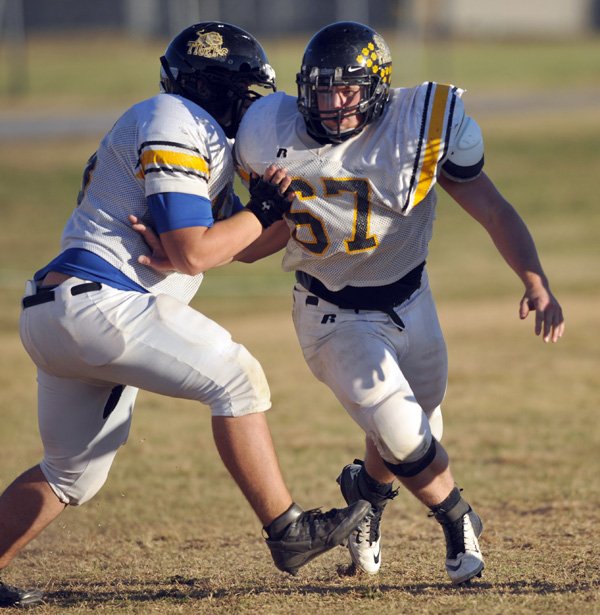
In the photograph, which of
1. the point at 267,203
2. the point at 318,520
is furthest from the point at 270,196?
the point at 318,520

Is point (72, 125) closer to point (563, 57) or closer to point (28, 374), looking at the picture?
point (28, 374)

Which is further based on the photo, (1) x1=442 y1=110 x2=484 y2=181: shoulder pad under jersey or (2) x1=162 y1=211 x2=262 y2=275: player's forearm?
(1) x1=442 y1=110 x2=484 y2=181: shoulder pad under jersey

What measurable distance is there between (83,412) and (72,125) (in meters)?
22.2

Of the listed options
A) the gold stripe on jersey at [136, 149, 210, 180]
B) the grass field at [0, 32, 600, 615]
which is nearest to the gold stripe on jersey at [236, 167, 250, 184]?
the gold stripe on jersey at [136, 149, 210, 180]

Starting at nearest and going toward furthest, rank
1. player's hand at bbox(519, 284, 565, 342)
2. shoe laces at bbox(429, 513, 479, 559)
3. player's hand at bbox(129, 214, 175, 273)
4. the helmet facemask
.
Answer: player's hand at bbox(129, 214, 175, 273) < player's hand at bbox(519, 284, 565, 342) < the helmet facemask < shoe laces at bbox(429, 513, 479, 559)

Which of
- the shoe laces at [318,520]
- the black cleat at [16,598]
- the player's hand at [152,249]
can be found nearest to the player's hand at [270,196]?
the player's hand at [152,249]

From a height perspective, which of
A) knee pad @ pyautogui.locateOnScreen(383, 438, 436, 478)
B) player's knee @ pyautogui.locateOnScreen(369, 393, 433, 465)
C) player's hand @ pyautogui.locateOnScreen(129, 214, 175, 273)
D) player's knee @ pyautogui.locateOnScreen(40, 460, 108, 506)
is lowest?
player's knee @ pyautogui.locateOnScreen(40, 460, 108, 506)

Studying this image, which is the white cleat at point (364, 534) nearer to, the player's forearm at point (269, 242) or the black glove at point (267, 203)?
the player's forearm at point (269, 242)

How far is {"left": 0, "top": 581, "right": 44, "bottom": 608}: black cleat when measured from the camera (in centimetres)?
445

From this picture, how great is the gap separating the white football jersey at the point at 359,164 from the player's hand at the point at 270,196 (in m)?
0.08

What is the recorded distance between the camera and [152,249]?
4.14 metres

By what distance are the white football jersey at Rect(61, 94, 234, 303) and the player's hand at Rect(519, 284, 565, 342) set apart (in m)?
1.25

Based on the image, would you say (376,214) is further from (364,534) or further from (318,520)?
(364,534)

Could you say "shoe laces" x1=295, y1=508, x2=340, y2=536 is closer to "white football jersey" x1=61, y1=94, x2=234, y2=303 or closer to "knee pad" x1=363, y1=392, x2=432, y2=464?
"knee pad" x1=363, y1=392, x2=432, y2=464
